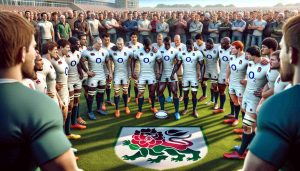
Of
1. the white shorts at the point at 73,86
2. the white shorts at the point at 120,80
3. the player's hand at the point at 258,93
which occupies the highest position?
the player's hand at the point at 258,93

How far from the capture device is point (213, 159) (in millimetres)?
7105

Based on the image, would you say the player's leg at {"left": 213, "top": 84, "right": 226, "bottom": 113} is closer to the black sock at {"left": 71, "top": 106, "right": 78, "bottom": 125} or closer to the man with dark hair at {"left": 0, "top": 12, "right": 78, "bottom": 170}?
the black sock at {"left": 71, "top": 106, "right": 78, "bottom": 125}

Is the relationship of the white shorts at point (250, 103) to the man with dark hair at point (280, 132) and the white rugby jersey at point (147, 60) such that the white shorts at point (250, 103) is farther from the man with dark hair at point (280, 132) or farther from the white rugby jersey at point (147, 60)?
the man with dark hair at point (280, 132)

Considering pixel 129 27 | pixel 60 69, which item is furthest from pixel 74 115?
pixel 129 27

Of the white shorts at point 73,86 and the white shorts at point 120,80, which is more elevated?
the white shorts at point 73,86

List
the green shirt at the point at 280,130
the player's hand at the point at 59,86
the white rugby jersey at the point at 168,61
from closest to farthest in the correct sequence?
the green shirt at the point at 280,130 → the player's hand at the point at 59,86 → the white rugby jersey at the point at 168,61

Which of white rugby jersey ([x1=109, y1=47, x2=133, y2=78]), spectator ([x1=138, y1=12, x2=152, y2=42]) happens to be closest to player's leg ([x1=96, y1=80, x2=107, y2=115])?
white rugby jersey ([x1=109, y1=47, x2=133, y2=78])

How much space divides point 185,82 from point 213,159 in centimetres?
356

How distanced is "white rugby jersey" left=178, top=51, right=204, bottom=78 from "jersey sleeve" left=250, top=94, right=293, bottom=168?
8.44 metres

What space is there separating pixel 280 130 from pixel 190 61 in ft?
28.0

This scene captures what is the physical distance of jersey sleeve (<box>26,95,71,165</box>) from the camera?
64.8 inches

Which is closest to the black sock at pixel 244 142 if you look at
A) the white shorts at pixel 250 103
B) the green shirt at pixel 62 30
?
the white shorts at pixel 250 103

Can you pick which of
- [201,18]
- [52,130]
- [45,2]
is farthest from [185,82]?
[45,2]

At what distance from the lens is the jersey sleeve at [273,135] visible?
1604mm
